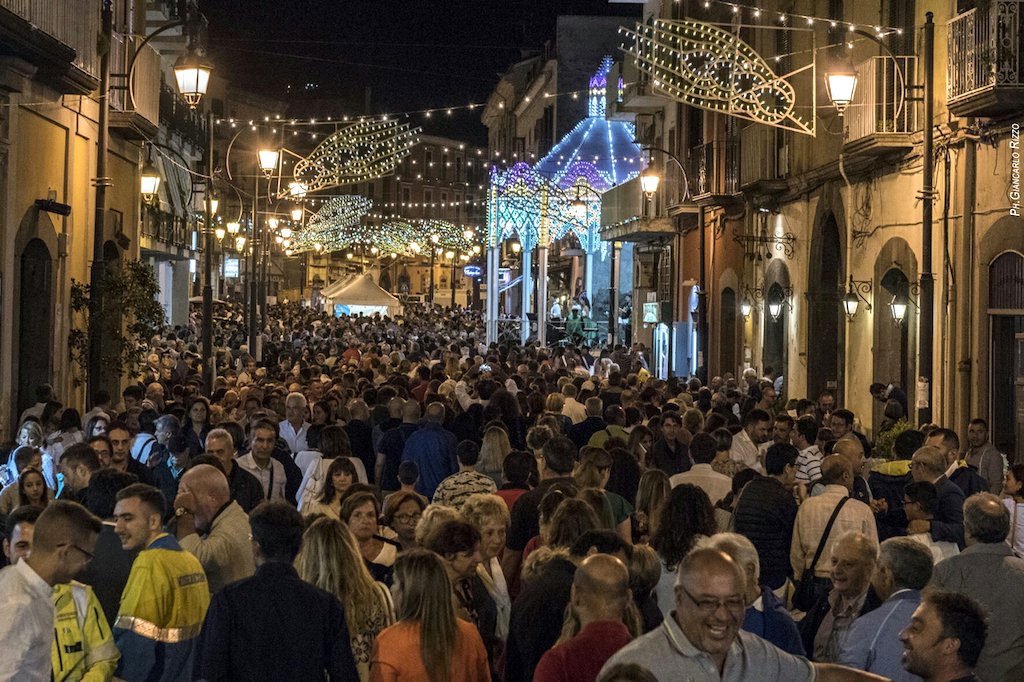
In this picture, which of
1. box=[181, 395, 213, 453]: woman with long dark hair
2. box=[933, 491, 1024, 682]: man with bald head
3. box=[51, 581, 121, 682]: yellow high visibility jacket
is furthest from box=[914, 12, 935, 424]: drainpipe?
box=[51, 581, 121, 682]: yellow high visibility jacket

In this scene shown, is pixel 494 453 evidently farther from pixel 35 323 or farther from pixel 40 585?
pixel 35 323

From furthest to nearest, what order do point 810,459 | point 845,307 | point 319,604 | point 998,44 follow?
point 845,307
point 998,44
point 810,459
point 319,604

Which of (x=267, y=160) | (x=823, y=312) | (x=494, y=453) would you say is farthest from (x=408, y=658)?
(x=823, y=312)

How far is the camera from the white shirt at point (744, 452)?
1382 cm

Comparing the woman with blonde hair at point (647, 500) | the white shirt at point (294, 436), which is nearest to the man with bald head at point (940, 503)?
the woman with blonde hair at point (647, 500)

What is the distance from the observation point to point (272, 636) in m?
5.98

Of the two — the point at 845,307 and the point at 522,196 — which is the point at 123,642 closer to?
the point at 845,307

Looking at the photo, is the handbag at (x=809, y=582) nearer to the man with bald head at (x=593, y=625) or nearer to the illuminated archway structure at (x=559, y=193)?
the man with bald head at (x=593, y=625)

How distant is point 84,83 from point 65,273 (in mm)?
3039

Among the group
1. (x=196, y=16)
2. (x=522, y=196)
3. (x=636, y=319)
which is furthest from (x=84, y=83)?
(x=636, y=319)

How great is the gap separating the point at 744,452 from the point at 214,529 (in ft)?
24.0

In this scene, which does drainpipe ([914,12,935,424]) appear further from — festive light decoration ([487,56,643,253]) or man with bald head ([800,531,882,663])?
festive light decoration ([487,56,643,253])

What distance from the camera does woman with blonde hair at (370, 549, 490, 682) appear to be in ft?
19.5

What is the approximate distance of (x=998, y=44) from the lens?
17.3 m
